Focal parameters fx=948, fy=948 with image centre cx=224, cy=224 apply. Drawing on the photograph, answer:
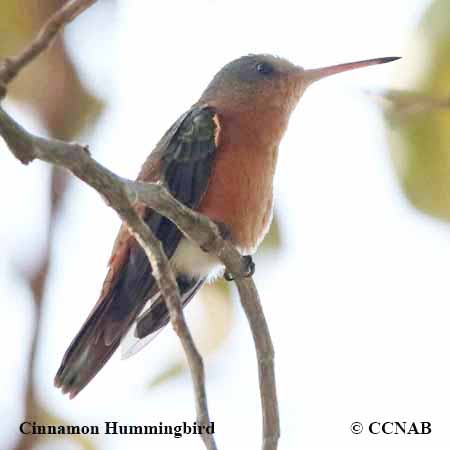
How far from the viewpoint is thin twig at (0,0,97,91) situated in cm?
280

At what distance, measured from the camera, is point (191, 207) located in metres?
5.42

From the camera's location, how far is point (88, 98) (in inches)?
191

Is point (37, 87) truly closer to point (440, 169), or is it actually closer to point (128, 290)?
point (128, 290)

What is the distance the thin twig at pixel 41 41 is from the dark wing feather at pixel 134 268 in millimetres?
2369

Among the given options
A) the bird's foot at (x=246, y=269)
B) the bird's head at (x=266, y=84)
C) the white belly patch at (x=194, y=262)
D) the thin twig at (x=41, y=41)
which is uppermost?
the thin twig at (x=41, y=41)

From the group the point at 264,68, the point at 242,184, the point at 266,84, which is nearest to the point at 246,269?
the point at 242,184

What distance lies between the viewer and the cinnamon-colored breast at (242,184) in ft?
17.8

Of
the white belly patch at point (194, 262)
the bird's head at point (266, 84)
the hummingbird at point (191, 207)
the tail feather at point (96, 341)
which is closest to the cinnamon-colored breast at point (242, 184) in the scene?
the hummingbird at point (191, 207)

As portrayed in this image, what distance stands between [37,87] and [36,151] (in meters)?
1.84

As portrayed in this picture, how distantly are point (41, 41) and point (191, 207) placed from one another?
2611 millimetres

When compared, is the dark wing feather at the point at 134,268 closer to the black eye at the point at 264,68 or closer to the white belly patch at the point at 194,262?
the white belly patch at the point at 194,262

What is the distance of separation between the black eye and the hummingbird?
1.22 ft

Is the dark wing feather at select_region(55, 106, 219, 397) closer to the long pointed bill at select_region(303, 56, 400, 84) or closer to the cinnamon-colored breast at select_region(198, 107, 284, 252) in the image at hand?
the cinnamon-colored breast at select_region(198, 107, 284, 252)

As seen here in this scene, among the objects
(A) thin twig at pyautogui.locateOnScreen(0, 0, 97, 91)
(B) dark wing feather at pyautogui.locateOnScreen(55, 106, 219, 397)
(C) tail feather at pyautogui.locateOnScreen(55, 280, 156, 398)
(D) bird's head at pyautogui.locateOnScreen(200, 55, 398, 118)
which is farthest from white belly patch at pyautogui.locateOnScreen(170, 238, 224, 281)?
(A) thin twig at pyautogui.locateOnScreen(0, 0, 97, 91)
